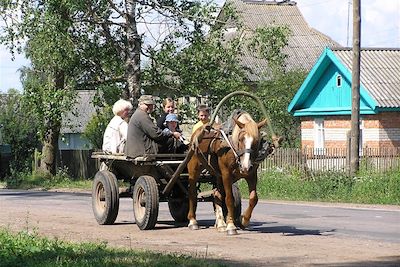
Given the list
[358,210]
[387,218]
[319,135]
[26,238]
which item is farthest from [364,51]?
[26,238]

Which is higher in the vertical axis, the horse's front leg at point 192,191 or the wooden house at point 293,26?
the wooden house at point 293,26

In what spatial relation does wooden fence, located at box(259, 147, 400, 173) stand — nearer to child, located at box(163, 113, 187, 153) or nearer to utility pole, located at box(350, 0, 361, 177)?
utility pole, located at box(350, 0, 361, 177)

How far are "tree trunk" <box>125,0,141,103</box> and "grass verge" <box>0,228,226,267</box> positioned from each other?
23.0 metres

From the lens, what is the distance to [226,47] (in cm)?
3781

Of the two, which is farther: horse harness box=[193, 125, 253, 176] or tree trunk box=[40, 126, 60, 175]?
→ tree trunk box=[40, 126, 60, 175]

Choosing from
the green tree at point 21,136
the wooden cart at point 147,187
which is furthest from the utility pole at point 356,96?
the green tree at point 21,136

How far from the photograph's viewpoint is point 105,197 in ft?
59.2

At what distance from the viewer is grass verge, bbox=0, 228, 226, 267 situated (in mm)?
12086

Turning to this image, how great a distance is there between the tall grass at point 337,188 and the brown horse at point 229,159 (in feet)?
35.1

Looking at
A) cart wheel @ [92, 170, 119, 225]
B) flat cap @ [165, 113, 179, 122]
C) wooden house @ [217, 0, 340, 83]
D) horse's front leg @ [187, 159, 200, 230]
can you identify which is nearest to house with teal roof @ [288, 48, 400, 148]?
cart wheel @ [92, 170, 119, 225]

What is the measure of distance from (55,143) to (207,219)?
2675 centimetres

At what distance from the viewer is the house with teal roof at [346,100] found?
4184 centimetres

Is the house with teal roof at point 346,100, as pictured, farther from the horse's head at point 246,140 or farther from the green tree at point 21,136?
the horse's head at point 246,140

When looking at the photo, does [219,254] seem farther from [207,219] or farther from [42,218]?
[42,218]
